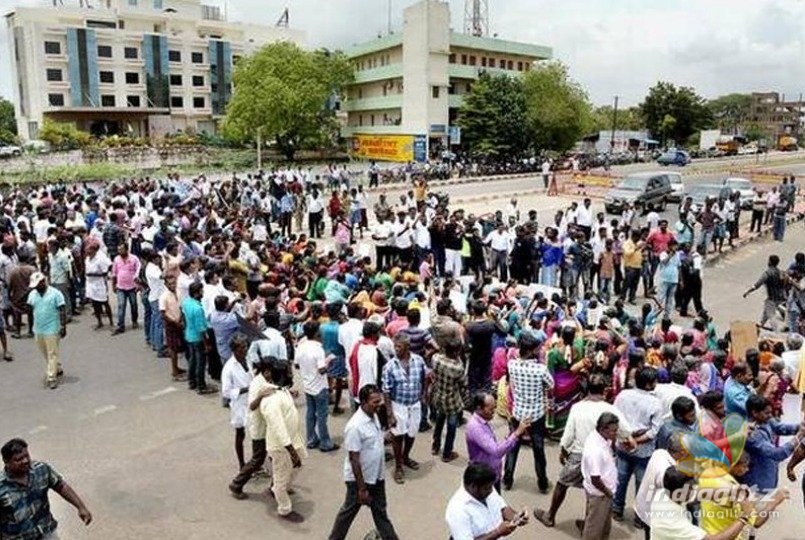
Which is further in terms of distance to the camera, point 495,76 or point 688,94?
point 688,94

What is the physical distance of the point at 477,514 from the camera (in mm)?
4148

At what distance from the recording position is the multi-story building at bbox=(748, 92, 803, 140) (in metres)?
150

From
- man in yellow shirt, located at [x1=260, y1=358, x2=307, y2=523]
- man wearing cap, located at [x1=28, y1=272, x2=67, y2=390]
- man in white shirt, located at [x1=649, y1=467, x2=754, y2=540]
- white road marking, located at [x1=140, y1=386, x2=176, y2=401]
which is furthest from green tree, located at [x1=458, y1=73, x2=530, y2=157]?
man in white shirt, located at [x1=649, y1=467, x2=754, y2=540]

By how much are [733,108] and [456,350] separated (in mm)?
168420

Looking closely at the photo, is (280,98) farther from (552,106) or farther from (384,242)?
(384,242)

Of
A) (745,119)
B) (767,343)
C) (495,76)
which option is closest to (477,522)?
(767,343)

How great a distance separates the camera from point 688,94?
69688 mm

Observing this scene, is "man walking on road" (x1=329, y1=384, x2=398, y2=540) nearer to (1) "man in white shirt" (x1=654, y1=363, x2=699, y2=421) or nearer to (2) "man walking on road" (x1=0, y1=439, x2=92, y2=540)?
(2) "man walking on road" (x1=0, y1=439, x2=92, y2=540)

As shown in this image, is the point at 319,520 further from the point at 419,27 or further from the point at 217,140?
the point at 217,140

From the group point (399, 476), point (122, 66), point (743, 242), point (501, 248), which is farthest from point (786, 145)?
point (399, 476)

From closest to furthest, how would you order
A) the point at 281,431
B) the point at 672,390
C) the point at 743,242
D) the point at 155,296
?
1. the point at 281,431
2. the point at 672,390
3. the point at 155,296
4. the point at 743,242

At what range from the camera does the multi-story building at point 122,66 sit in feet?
219

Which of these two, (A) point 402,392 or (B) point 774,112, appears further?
(B) point 774,112

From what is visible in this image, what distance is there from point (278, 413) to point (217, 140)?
60.4 metres
